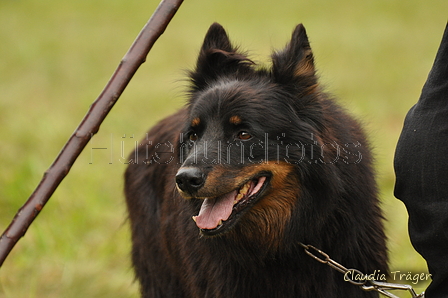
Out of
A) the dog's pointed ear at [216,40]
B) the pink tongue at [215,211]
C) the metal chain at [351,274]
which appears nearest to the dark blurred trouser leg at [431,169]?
the metal chain at [351,274]

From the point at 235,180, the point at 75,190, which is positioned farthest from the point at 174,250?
the point at 75,190

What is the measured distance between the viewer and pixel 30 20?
24844 mm

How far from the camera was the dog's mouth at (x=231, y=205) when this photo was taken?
138 inches

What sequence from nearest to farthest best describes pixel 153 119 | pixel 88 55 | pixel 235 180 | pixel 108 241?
pixel 235 180
pixel 108 241
pixel 153 119
pixel 88 55

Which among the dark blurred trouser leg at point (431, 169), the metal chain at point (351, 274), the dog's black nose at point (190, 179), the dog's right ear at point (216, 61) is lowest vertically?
the metal chain at point (351, 274)

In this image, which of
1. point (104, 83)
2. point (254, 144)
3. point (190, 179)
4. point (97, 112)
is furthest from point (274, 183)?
point (104, 83)

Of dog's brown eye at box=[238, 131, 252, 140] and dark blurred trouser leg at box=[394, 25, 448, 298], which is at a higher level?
dog's brown eye at box=[238, 131, 252, 140]

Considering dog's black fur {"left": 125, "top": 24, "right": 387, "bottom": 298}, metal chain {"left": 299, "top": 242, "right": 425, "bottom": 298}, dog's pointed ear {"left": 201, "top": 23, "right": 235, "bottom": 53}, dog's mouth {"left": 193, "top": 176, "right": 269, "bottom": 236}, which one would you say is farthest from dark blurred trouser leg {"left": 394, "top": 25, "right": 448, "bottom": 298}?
dog's pointed ear {"left": 201, "top": 23, "right": 235, "bottom": 53}

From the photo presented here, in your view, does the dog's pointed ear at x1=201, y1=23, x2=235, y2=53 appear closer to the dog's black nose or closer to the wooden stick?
the wooden stick

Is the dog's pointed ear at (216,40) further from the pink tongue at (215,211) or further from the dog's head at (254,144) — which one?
the pink tongue at (215,211)

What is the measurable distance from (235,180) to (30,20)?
23.9 m

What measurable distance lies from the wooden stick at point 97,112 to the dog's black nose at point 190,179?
0.60 metres

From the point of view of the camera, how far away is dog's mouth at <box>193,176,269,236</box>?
3.52 m

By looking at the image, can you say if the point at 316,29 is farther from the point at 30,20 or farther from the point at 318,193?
the point at 318,193
